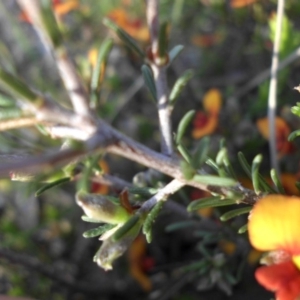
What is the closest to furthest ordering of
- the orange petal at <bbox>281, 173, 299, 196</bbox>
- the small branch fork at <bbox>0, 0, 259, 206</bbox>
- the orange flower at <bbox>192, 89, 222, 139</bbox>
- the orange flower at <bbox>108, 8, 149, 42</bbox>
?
the small branch fork at <bbox>0, 0, 259, 206</bbox> < the orange petal at <bbox>281, 173, 299, 196</bbox> < the orange flower at <bbox>192, 89, 222, 139</bbox> < the orange flower at <bbox>108, 8, 149, 42</bbox>

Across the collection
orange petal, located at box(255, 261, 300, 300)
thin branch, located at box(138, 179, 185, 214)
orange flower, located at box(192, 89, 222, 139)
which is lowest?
orange flower, located at box(192, 89, 222, 139)

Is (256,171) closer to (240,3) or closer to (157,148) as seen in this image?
(240,3)

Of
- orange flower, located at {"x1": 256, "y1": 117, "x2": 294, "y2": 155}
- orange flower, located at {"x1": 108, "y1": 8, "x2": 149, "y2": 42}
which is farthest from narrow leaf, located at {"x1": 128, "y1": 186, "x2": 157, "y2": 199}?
orange flower, located at {"x1": 108, "y1": 8, "x2": 149, "y2": 42}

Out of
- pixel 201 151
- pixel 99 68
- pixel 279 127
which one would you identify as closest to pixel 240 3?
pixel 279 127

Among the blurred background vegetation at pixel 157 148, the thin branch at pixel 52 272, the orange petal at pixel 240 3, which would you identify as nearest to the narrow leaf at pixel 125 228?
the blurred background vegetation at pixel 157 148

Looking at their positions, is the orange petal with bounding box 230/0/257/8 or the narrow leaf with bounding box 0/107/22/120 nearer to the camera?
the narrow leaf with bounding box 0/107/22/120

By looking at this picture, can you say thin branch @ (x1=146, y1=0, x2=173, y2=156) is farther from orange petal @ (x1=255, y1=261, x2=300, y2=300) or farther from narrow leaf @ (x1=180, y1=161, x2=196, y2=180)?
orange petal @ (x1=255, y1=261, x2=300, y2=300)

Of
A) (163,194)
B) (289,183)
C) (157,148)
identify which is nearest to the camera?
(163,194)

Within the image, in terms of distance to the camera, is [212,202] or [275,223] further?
[212,202]
